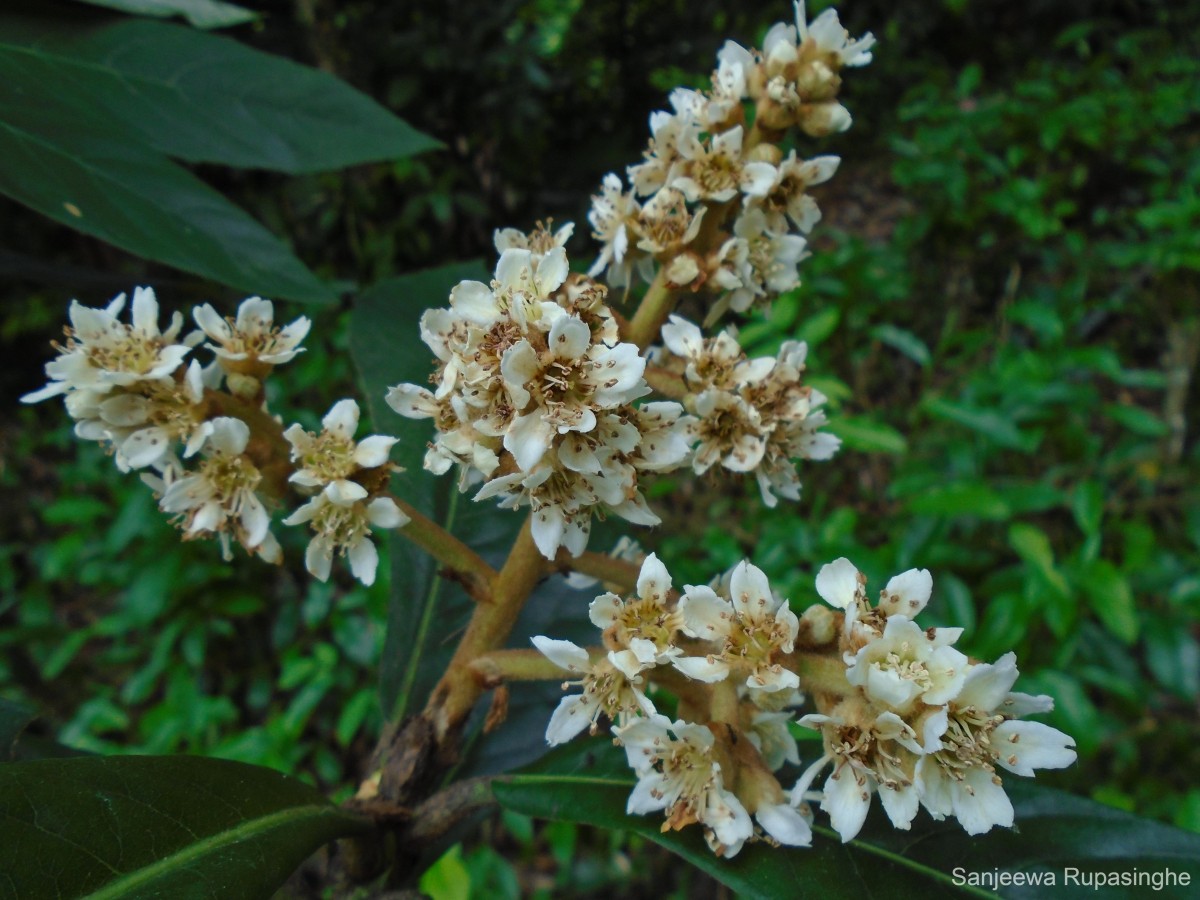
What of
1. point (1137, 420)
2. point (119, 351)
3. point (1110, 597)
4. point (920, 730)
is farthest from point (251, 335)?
point (1137, 420)

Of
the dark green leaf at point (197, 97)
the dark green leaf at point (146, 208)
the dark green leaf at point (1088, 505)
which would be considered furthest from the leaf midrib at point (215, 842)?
the dark green leaf at point (1088, 505)

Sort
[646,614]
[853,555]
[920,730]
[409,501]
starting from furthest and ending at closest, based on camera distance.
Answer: [853,555] → [409,501] → [646,614] → [920,730]

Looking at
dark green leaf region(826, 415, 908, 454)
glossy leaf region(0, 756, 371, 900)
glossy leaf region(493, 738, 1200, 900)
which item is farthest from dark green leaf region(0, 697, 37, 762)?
dark green leaf region(826, 415, 908, 454)

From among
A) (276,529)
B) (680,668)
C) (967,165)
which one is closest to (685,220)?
(680,668)

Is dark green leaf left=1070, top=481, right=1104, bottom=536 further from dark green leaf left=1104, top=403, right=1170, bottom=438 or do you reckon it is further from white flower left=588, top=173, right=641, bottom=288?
white flower left=588, top=173, right=641, bottom=288

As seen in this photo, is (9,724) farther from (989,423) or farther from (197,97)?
(989,423)

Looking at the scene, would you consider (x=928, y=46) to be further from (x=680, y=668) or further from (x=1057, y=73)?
(x=680, y=668)
